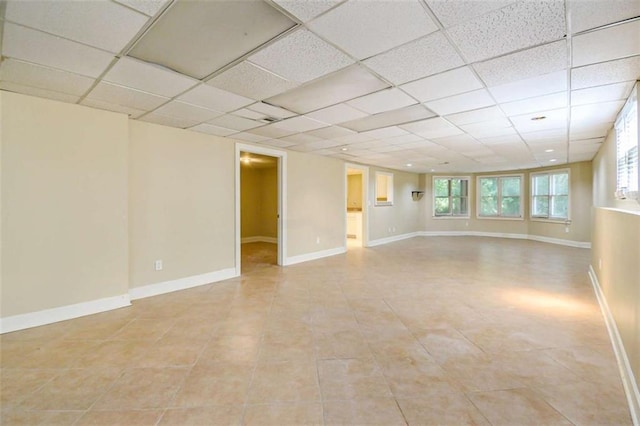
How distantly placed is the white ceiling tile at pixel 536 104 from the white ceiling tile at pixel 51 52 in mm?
3800

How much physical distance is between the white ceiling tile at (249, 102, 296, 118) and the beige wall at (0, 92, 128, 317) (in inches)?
66.1

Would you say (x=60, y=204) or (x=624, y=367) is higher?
(x=60, y=204)

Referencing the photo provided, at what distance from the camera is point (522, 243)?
27.9 ft

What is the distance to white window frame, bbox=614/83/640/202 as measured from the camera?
261 cm

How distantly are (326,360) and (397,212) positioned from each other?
7.64 meters

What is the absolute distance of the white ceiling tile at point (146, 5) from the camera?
5.11 feet

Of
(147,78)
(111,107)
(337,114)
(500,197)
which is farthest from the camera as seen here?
(500,197)

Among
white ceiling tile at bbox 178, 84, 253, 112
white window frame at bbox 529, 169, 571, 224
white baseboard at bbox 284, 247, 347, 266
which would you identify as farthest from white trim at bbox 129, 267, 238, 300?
white window frame at bbox 529, 169, 571, 224

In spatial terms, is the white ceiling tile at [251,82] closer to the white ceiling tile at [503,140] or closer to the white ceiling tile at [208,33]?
the white ceiling tile at [208,33]

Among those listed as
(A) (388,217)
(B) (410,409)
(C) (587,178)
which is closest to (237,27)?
(B) (410,409)

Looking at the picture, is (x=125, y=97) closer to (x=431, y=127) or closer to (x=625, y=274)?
(x=431, y=127)

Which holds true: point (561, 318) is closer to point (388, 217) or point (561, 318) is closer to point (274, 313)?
point (274, 313)

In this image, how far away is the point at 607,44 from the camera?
1.94 metres

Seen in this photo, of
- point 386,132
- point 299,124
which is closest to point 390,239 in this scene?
point 386,132
